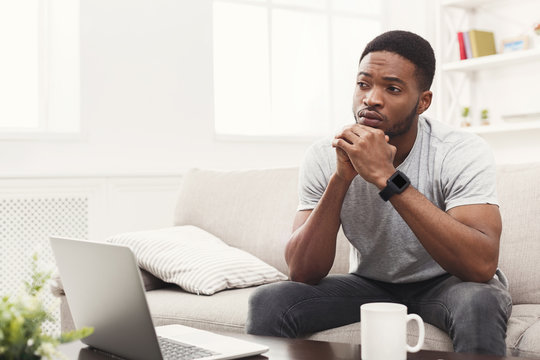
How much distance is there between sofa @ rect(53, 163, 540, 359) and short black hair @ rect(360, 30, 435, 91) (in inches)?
19.0

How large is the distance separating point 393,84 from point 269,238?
0.90 m

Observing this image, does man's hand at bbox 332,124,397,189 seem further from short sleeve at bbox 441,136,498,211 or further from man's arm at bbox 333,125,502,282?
short sleeve at bbox 441,136,498,211

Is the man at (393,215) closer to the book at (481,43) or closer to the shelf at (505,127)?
the shelf at (505,127)

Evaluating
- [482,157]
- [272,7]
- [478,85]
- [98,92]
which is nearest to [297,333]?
[482,157]

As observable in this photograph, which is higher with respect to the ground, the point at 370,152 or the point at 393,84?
the point at 393,84

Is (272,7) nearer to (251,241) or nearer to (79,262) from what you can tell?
(251,241)

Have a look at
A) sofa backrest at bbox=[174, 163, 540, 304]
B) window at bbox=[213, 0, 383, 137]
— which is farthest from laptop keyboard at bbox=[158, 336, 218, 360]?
window at bbox=[213, 0, 383, 137]

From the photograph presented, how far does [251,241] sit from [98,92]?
1482 mm

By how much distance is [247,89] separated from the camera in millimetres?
4230

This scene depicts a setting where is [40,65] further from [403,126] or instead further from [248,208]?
[403,126]

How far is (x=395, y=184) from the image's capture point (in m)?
1.53

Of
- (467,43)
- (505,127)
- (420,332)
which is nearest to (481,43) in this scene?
(467,43)

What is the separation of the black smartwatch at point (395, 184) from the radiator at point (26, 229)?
204cm

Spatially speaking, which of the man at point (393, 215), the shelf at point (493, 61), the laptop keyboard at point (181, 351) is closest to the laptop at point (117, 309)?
the laptop keyboard at point (181, 351)
